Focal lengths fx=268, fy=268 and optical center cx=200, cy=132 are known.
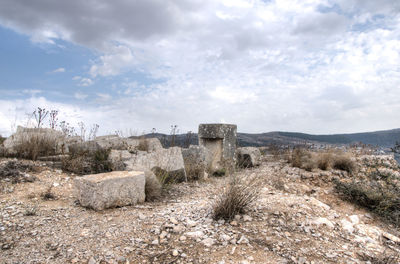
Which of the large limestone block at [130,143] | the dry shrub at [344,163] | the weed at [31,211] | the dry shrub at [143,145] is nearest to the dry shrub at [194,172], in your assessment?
the large limestone block at [130,143]

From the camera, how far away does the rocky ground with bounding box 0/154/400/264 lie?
2535mm

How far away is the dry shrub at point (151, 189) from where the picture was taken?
4.29 meters

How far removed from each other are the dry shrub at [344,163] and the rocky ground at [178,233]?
327 centimetres

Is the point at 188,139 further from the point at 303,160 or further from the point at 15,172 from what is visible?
the point at 15,172

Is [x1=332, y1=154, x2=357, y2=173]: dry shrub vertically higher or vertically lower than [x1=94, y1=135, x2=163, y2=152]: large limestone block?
lower

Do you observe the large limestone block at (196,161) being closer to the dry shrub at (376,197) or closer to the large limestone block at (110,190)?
the large limestone block at (110,190)

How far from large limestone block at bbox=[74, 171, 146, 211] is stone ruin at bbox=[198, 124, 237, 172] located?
446 cm

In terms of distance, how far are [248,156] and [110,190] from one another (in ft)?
18.5

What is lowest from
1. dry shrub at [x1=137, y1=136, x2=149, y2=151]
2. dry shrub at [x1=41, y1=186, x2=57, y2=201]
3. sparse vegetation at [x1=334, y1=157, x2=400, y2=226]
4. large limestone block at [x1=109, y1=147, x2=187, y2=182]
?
sparse vegetation at [x1=334, y1=157, x2=400, y2=226]

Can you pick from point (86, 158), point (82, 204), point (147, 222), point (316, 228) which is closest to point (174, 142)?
point (86, 158)

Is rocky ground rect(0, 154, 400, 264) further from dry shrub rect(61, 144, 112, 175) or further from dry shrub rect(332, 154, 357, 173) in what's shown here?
dry shrub rect(332, 154, 357, 173)

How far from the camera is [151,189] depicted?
→ 433 cm

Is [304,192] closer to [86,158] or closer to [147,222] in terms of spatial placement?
[147,222]

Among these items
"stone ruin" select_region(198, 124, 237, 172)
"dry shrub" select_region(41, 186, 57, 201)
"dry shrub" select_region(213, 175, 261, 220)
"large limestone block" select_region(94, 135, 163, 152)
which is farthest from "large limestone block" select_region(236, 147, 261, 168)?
"dry shrub" select_region(41, 186, 57, 201)
